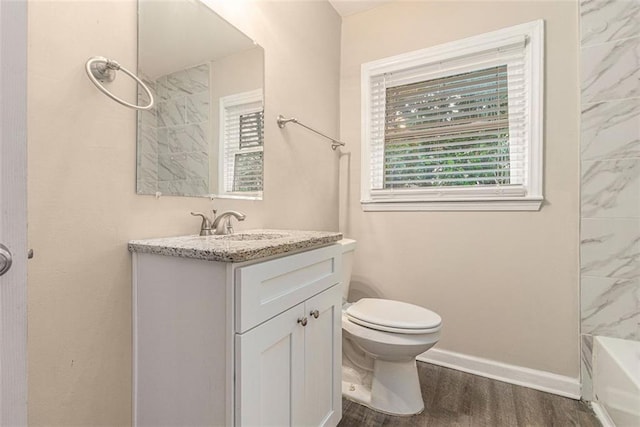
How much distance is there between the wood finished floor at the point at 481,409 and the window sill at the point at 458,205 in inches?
39.5

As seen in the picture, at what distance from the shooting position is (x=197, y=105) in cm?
130

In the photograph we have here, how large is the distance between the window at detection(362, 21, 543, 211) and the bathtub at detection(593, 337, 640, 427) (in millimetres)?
755

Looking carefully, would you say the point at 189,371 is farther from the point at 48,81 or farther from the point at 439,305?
the point at 439,305

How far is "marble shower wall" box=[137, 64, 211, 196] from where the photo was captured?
1118 mm

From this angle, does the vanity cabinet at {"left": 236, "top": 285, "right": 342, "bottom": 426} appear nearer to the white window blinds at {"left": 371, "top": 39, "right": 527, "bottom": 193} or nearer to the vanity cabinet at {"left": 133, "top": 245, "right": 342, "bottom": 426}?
the vanity cabinet at {"left": 133, "top": 245, "right": 342, "bottom": 426}

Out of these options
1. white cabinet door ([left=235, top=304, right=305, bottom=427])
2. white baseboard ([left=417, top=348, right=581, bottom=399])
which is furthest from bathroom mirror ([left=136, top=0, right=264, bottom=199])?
white baseboard ([left=417, top=348, right=581, bottom=399])

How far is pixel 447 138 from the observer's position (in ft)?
6.63

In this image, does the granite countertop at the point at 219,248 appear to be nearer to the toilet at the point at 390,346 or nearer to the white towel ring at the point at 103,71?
the white towel ring at the point at 103,71

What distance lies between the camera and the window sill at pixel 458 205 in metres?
1.79

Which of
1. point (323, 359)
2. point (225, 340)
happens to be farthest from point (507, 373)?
point (225, 340)

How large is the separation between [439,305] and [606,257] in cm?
88

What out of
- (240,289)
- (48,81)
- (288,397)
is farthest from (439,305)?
(48,81)

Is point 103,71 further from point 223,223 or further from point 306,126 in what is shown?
point 306,126

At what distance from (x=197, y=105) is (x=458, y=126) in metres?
1.52
